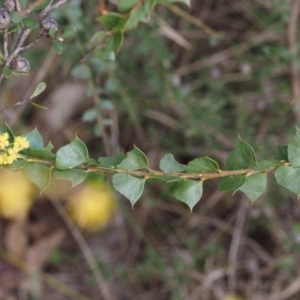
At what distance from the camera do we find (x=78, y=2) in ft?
5.75

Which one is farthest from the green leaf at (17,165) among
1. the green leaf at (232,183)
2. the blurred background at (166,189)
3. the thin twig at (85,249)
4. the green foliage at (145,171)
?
the thin twig at (85,249)

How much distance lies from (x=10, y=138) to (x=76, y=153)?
0.44ft

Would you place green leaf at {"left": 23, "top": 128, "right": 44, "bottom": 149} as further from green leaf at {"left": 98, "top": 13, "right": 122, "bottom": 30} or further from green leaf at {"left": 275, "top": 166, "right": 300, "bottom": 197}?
green leaf at {"left": 275, "top": 166, "right": 300, "bottom": 197}

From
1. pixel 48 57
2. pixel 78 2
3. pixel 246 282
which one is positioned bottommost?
pixel 246 282

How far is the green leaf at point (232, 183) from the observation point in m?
1.10

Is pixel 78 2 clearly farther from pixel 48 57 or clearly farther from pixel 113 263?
pixel 113 263

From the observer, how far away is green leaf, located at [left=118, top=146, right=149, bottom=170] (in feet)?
3.61

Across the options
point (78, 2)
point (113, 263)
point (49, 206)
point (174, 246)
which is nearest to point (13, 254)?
point (49, 206)

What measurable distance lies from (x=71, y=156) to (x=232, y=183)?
1.07 ft

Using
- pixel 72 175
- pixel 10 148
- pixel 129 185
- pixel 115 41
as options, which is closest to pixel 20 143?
pixel 10 148

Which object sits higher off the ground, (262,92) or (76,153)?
(76,153)

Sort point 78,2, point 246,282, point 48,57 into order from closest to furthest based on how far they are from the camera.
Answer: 1. point 78,2
2. point 48,57
3. point 246,282

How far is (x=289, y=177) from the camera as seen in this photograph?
1089 millimetres

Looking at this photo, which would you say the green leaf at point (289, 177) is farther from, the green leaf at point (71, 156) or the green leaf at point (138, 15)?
the green leaf at point (138, 15)
